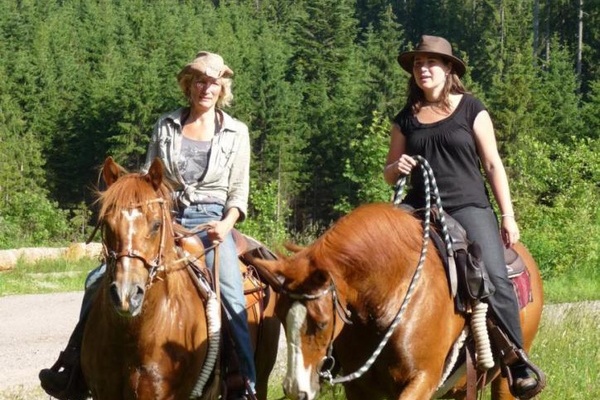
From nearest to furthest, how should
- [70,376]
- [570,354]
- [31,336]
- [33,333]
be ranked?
[70,376] → [570,354] → [31,336] → [33,333]

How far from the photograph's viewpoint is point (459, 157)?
6.46 metres

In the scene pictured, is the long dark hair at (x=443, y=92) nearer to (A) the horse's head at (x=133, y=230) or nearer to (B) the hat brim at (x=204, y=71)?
(B) the hat brim at (x=204, y=71)

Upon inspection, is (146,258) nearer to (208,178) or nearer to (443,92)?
(208,178)

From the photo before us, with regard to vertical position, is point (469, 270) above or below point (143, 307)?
above

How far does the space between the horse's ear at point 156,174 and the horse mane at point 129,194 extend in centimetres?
2

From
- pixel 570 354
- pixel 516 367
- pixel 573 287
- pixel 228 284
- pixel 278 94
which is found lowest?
pixel 278 94

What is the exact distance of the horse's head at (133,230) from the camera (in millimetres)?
5320

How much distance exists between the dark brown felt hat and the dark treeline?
32.1m

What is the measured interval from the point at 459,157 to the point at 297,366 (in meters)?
2.13

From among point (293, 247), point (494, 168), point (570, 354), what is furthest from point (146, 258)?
point (570, 354)

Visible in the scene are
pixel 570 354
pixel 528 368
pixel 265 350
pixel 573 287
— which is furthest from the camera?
pixel 573 287

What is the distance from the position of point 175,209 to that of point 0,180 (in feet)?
201

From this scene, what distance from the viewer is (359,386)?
610cm

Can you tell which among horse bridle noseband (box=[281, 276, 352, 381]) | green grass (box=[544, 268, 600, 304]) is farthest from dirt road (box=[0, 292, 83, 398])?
green grass (box=[544, 268, 600, 304])
